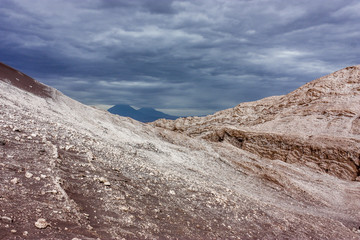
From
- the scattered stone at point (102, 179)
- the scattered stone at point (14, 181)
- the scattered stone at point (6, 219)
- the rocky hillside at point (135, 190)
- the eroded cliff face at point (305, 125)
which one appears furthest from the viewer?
the eroded cliff face at point (305, 125)

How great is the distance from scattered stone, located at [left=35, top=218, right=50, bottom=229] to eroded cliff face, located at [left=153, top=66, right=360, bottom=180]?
55.7 ft

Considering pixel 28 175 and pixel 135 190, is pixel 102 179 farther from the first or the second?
pixel 28 175

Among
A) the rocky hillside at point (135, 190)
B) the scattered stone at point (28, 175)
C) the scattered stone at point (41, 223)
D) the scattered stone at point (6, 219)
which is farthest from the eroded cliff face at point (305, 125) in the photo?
the scattered stone at point (6, 219)

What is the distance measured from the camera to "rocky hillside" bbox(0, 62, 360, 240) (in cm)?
460

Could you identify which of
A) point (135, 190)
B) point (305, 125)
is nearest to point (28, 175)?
point (135, 190)

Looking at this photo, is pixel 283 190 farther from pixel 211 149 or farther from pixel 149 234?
pixel 149 234

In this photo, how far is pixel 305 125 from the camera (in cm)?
2127

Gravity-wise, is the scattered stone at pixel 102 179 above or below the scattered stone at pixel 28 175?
below

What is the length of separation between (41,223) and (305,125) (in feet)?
68.7

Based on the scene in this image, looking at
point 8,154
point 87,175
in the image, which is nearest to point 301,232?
point 87,175

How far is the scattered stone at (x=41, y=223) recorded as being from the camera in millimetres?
3896

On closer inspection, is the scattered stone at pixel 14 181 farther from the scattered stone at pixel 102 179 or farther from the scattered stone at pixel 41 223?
the scattered stone at pixel 102 179

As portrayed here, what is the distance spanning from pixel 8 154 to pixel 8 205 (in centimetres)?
214

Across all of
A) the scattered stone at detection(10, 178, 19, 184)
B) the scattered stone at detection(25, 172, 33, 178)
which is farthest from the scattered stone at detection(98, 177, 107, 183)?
the scattered stone at detection(10, 178, 19, 184)
